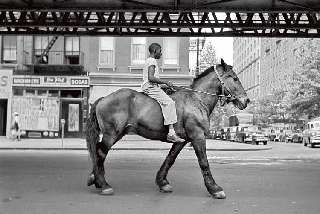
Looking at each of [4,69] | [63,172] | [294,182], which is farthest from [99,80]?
[294,182]

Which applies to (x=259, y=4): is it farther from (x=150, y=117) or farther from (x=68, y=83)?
(x=68, y=83)

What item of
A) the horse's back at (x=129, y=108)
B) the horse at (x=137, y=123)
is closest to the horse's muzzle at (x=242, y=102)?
the horse at (x=137, y=123)

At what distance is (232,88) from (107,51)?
84.3 feet

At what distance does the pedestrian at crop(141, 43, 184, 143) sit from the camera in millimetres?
6520

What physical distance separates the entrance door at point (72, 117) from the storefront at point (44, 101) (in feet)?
0.34

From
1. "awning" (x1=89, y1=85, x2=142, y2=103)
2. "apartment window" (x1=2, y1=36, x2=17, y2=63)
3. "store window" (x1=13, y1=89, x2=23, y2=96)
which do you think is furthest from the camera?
"apartment window" (x1=2, y1=36, x2=17, y2=63)

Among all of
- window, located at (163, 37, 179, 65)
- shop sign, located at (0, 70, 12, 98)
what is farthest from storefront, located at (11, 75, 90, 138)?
window, located at (163, 37, 179, 65)

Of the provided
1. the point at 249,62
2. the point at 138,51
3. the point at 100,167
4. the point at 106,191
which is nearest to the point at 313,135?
the point at 138,51

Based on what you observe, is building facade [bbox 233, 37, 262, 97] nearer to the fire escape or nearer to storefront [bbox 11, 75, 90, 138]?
the fire escape

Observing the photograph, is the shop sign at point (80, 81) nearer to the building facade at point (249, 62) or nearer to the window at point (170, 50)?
the window at point (170, 50)

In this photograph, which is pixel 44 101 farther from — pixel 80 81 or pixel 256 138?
pixel 256 138

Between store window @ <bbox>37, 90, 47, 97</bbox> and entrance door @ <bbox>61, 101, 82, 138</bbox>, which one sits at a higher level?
store window @ <bbox>37, 90, 47, 97</bbox>

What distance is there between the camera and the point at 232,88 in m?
7.22

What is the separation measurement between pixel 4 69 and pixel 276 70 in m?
63.3
